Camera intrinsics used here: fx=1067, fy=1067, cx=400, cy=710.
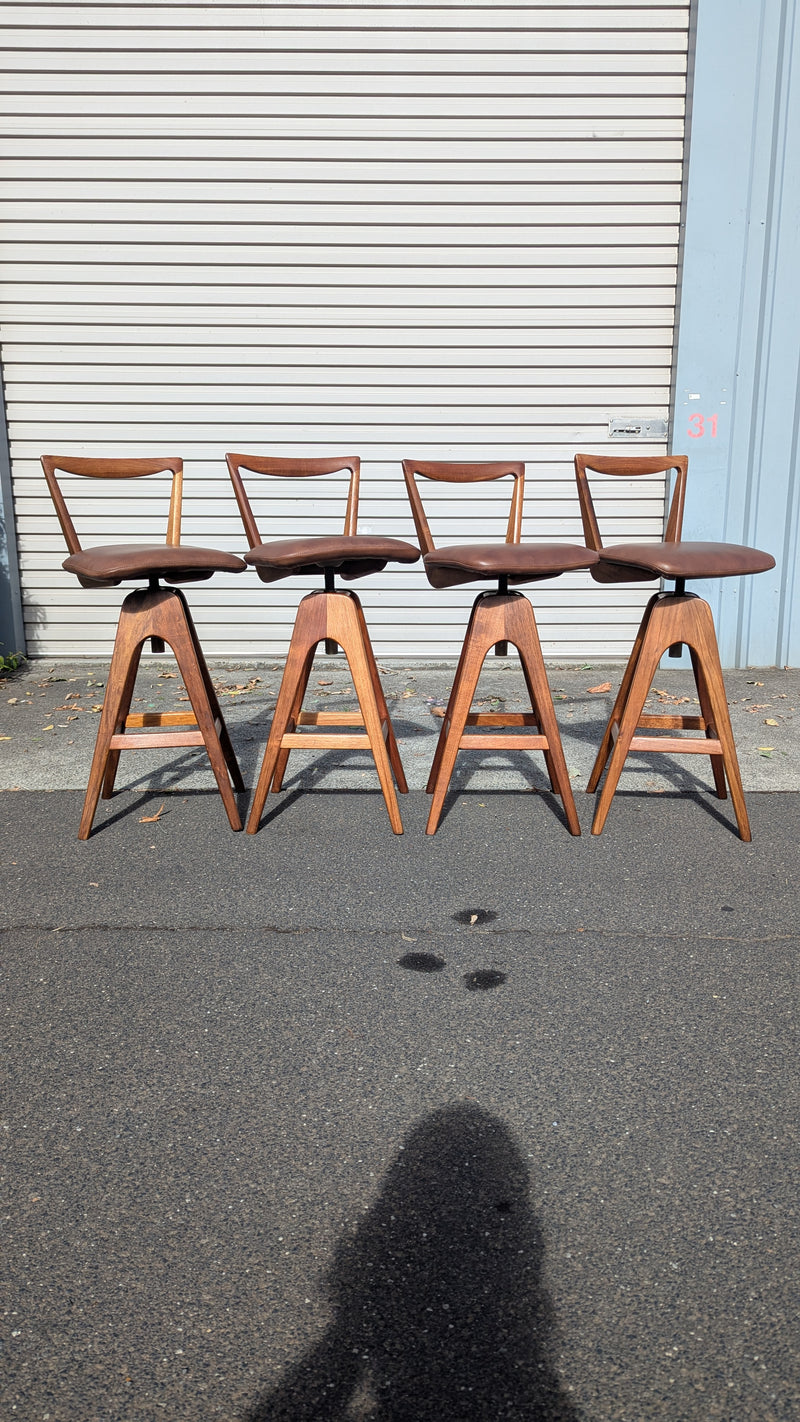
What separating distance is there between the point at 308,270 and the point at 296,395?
27.5 inches

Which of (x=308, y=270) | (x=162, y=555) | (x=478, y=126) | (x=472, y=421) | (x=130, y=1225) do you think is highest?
(x=478, y=126)

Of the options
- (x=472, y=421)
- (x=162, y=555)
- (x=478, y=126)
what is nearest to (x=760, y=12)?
(x=478, y=126)

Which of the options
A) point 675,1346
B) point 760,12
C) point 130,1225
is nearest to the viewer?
point 675,1346

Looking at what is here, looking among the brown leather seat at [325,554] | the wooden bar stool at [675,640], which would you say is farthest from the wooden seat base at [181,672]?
the wooden bar stool at [675,640]

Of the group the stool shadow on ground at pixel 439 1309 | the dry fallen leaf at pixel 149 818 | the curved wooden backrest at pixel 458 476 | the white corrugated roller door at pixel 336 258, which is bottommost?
the dry fallen leaf at pixel 149 818

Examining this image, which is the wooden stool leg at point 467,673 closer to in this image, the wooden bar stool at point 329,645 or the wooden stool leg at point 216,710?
the wooden bar stool at point 329,645

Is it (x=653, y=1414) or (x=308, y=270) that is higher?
(x=308, y=270)

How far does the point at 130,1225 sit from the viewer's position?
5.90ft

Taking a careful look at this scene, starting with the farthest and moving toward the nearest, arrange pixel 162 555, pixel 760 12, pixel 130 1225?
pixel 760 12
pixel 162 555
pixel 130 1225

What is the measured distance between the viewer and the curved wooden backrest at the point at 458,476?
3898mm

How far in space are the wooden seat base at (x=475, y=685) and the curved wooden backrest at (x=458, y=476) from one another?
389 millimetres

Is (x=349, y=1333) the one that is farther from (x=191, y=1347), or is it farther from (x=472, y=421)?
(x=472, y=421)

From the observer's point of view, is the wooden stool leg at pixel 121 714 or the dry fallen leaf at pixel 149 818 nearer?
the wooden stool leg at pixel 121 714

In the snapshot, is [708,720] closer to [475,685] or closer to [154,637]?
[475,685]
